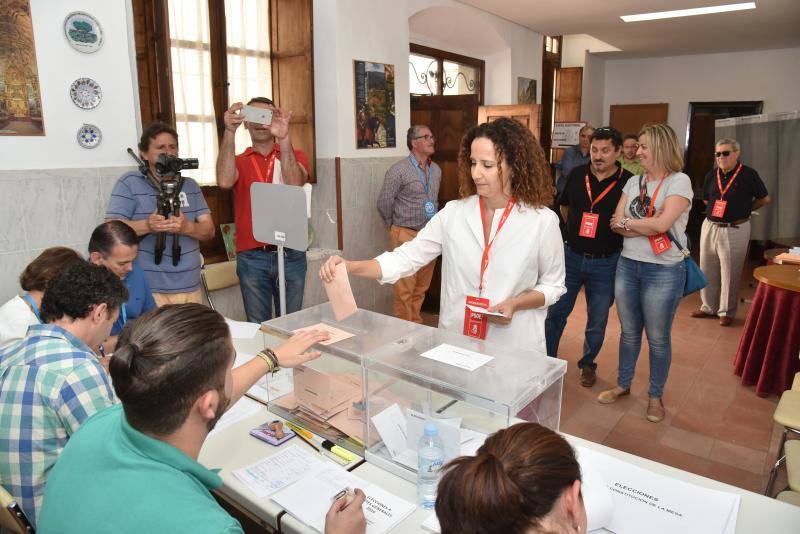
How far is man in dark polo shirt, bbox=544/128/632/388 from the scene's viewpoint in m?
3.50

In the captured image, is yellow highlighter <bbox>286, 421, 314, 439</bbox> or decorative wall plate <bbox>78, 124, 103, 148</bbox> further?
decorative wall plate <bbox>78, 124, 103, 148</bbox>

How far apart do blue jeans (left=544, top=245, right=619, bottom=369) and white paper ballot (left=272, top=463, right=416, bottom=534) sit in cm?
248

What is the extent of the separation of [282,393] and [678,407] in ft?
9.57

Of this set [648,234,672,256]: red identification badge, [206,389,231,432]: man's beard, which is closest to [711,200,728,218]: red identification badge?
[648,234,672,256]: red identification badge

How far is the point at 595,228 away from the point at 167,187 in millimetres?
2560

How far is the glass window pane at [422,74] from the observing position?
6.25m

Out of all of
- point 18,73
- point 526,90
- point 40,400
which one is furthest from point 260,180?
point 526,90

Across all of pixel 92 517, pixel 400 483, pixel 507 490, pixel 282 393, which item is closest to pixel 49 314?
pixel 282 393

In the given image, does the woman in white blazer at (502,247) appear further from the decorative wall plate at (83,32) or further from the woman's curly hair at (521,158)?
the decorative wall plate at (83,32)

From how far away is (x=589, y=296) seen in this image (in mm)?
3781

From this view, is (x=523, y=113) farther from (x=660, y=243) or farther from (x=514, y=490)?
(x=514, y=490)

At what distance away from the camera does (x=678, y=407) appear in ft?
12.1

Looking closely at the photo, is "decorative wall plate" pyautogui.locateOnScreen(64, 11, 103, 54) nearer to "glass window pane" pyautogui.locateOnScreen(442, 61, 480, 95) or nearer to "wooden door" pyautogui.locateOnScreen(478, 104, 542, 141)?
"wooden door" pyautogui.locateOnScreen(478, 104, 542, 141)

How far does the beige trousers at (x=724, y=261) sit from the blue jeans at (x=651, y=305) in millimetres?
2342
